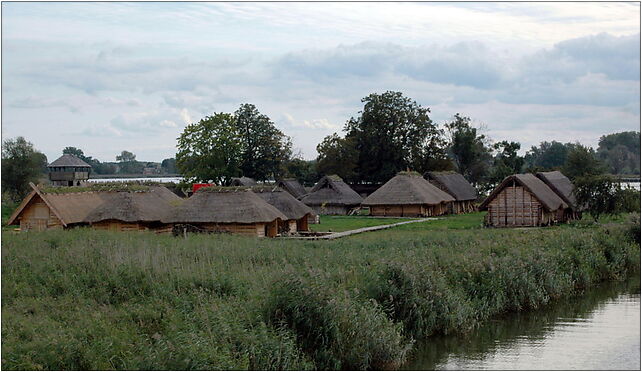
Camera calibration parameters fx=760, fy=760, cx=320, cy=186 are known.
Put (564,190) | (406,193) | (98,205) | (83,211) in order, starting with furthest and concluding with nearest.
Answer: (406,193) < (564,190) < (98,205) < (83,211)

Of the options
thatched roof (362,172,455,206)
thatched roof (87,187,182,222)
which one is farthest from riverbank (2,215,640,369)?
thatched roof (362,172,455,206)

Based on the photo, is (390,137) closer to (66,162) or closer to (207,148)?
(207,148)

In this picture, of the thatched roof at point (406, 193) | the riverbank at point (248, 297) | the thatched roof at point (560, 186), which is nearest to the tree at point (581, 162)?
the thatched roof at point (560, 186)

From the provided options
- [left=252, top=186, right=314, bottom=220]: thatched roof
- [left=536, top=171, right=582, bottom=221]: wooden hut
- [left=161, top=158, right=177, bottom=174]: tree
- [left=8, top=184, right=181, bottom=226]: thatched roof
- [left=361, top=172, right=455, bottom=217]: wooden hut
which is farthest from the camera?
[left=161, top=158, right=177, bottom=174]: tree

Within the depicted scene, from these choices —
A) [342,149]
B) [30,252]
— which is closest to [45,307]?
[30,252]

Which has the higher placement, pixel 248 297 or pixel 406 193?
pixel 406 193

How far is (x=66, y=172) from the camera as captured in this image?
5259 cm

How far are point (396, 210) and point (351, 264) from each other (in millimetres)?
30503

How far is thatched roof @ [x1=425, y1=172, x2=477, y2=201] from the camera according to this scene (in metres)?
53.8

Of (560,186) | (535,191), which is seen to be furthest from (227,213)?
(560,186)

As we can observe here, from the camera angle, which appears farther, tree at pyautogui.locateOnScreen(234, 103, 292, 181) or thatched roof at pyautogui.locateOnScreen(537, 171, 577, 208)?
tree at pyautogui.locateOnScreen(234, 103, 292, 181)

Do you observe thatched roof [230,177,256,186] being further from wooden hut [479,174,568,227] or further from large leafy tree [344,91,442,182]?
wooden hut [479,174,568,227]

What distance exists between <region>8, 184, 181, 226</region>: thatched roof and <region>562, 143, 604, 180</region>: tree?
25487 mm

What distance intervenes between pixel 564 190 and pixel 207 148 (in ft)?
87.9
